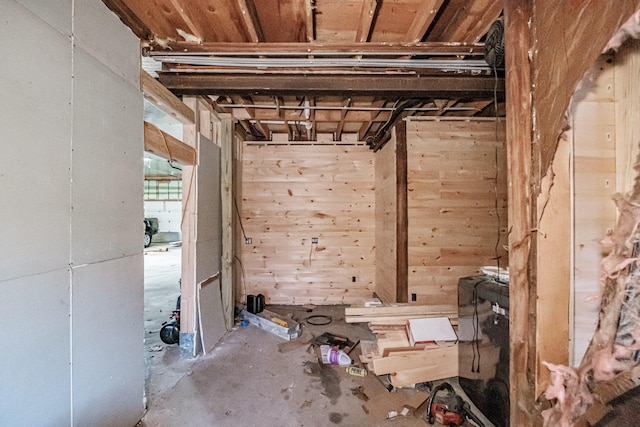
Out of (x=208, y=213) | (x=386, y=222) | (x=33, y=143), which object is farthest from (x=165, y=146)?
(x=386, y=222)

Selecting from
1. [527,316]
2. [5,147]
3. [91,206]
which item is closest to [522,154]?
[527,316]

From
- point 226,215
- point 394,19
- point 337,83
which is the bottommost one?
point 226,215

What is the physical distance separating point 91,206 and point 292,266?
345cm

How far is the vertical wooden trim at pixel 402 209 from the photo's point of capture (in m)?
3.39

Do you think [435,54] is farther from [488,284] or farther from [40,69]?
[40,69]

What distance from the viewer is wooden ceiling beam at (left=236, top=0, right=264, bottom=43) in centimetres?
172

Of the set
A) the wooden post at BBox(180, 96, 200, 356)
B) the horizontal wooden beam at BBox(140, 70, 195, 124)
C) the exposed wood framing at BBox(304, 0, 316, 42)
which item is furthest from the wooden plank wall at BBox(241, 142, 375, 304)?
the exposed wood framing at BBox(304, 0, 316, 42)

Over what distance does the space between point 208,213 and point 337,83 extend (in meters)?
2.02

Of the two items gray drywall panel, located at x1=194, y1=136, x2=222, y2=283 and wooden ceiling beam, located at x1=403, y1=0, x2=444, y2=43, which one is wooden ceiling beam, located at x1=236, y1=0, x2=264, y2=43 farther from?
gray drywall panel, located at x1=194, y1=136, x2=222, y2=283

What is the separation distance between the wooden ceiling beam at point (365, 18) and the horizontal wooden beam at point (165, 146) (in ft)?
5.83

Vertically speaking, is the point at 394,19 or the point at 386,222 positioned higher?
the point at 394,19

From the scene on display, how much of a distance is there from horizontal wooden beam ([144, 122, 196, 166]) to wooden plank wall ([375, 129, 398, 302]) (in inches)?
96.7

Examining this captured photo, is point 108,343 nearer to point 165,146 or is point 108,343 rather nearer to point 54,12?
point 165,146

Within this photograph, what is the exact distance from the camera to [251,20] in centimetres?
186
